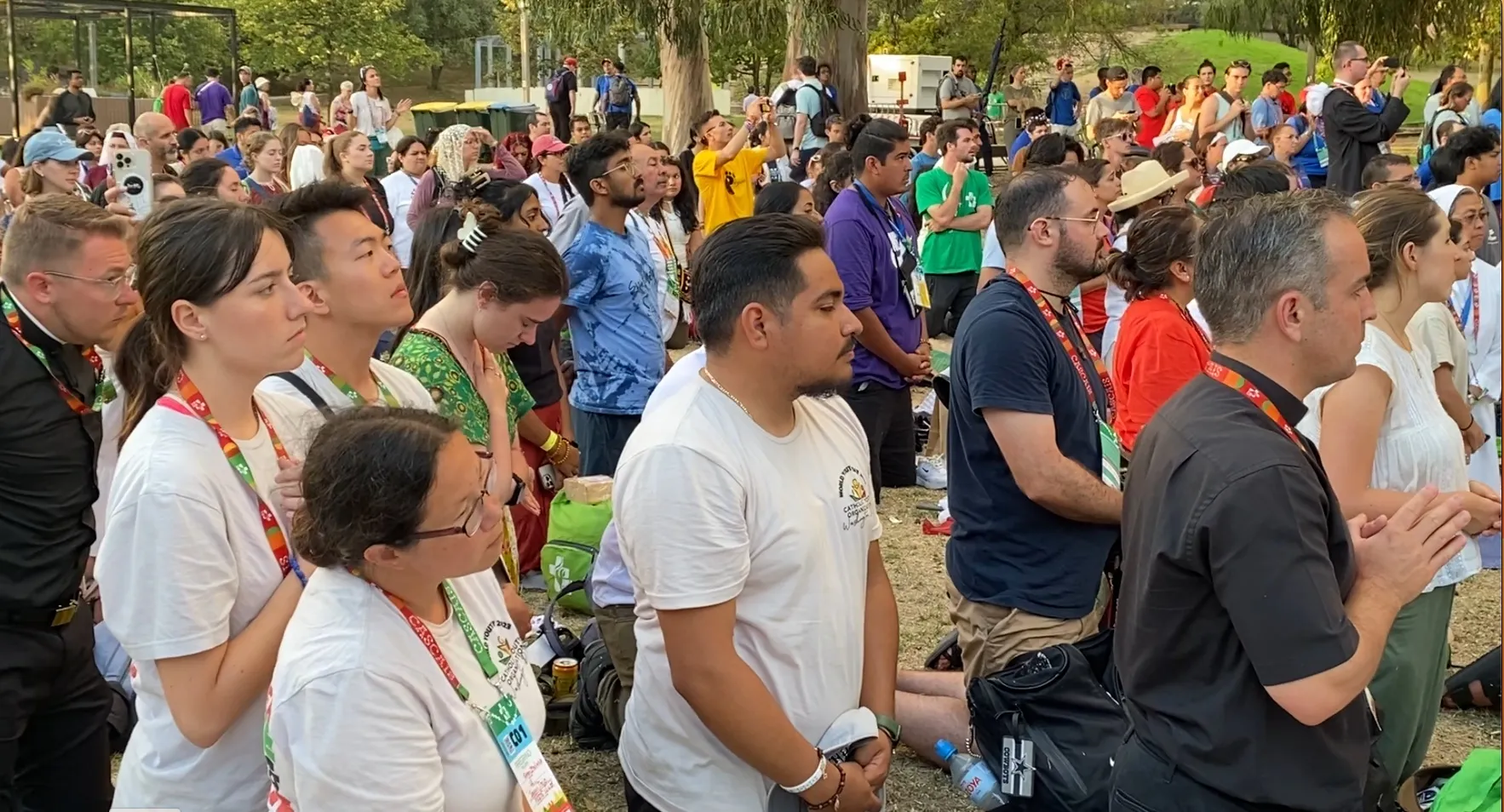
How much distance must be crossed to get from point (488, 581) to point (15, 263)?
1.50m

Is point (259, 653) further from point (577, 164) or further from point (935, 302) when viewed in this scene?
point (935, 302)

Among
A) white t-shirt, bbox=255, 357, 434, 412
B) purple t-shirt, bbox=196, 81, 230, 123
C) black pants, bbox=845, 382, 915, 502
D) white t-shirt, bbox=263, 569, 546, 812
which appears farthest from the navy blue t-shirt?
purple t-shirt, bbox=196, 81, 230, 123

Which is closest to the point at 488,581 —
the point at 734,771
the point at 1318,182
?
the point at 734,771

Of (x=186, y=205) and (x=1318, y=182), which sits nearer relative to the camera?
(x=186, y=205)

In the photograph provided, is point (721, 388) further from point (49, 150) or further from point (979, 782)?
point (49, 150)

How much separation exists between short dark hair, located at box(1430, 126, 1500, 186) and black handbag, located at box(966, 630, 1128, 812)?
19.0 feet

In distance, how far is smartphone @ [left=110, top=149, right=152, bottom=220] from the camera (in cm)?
742

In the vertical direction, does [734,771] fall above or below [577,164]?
below

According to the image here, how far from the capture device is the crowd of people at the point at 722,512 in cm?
213

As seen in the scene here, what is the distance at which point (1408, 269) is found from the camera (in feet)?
11.1

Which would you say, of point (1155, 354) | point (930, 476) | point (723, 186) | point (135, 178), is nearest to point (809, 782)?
point (1155, 354)

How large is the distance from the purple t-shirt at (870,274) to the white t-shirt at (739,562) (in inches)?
137

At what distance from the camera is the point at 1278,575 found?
2055mm

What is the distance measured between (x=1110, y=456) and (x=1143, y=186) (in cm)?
483
